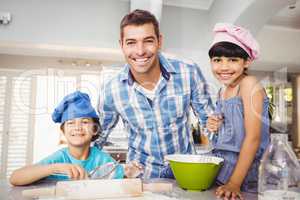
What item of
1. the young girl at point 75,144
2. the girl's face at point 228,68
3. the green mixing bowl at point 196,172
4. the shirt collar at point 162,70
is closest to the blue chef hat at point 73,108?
the young girl at point 75,144

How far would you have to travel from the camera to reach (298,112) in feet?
2.60

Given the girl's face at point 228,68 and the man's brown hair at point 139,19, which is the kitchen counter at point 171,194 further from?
the man's brown hair at point 139,19

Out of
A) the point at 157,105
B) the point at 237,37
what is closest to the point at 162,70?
the point at 157,105

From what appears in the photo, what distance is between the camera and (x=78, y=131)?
2.16 ft

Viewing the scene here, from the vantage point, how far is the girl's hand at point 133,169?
708mm

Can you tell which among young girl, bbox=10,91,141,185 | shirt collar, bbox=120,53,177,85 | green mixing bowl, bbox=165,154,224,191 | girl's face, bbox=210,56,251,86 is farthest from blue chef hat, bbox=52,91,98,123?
girl's face, bbox=210,56,251,86

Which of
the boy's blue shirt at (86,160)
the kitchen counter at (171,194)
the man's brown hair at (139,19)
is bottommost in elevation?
the kitchen counter at (171,194)

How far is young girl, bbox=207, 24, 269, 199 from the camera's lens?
65 cm

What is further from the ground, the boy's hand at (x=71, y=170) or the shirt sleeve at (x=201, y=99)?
the shirt sleeve at (x=201, y=99)

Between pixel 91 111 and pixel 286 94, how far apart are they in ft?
1.72

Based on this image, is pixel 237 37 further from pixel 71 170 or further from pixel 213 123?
pixel 71 170

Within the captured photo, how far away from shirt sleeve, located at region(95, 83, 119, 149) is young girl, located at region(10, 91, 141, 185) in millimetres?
15

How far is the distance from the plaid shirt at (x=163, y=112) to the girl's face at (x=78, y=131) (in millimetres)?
91

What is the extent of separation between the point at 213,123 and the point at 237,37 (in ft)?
0.71
